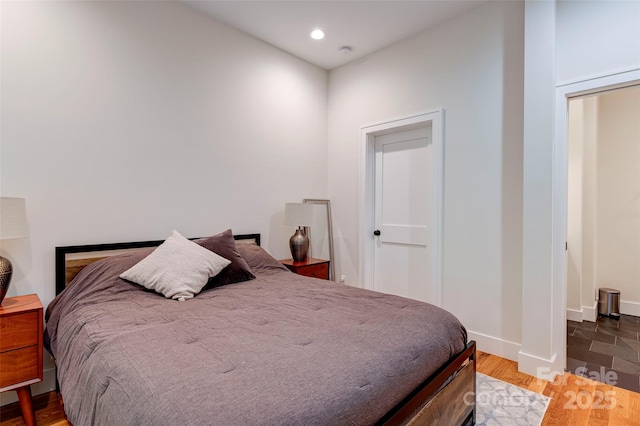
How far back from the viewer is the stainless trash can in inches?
143

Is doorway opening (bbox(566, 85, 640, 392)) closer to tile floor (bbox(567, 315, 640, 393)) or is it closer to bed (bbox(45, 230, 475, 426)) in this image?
tile floor (bbox(567, 315, 640, 393))

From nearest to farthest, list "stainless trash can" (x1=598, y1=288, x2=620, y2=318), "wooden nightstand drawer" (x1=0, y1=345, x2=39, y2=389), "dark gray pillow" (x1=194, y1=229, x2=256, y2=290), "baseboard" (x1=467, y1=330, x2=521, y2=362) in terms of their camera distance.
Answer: "wooden nightstand drawer" (x1=0, y1=345, x2=39, y2=389) < "dark gray pillow" (x1=194, y1=229, x2=256, y2=290) < "baseboard" (x1=467, y1=330, x2=521, y2=362) < "stainless trash can" (x1=598, y1=288, x2=620, y2=318)

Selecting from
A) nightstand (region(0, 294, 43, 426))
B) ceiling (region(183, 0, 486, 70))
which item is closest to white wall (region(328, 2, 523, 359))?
ceiling (region(183, 0, 486, 70))

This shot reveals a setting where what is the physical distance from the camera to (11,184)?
6.74 ft

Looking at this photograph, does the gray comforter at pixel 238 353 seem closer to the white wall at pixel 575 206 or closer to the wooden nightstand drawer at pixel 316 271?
the wooden nightstand drawer at pixel 316 271

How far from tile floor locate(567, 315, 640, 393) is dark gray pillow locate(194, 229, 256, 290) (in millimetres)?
2581

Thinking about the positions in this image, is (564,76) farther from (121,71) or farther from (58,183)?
(58,183)

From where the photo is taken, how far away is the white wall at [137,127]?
2.13m

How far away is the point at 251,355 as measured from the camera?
1191 millimetres

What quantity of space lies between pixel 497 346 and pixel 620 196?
2600 mm

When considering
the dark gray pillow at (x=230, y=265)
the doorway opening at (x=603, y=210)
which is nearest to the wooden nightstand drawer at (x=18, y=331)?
the dark gray pillow at (x=230, y=265)

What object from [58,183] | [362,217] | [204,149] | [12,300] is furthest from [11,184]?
[362,217]

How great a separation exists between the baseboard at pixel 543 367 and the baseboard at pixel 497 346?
19 cm

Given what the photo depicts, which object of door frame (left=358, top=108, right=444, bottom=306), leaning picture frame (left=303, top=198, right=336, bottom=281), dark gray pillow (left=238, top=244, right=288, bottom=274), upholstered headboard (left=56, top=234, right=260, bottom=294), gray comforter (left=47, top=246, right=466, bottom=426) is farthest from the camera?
leaning picture frame (left=303, top=198, right=336, bottom=281)
